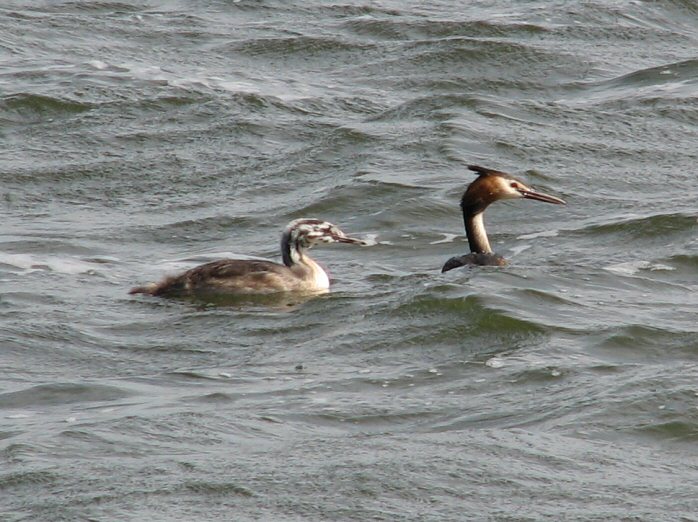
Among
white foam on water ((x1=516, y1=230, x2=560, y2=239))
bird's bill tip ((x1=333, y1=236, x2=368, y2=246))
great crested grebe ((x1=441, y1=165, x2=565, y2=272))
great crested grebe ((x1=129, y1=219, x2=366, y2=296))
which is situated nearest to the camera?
great crested grebe ((x1=129, y1=219, x2=366, y2=296))

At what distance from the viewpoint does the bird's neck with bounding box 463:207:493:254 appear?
15078 millimetres

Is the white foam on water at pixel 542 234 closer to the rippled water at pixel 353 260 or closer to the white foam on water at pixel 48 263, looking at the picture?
the rippled water at pixel 353 260

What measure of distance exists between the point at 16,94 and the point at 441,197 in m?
5.65

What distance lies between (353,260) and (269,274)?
1.56m

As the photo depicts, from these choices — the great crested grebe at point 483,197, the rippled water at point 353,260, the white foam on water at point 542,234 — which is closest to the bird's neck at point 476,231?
the great crested grebe at point 483,197

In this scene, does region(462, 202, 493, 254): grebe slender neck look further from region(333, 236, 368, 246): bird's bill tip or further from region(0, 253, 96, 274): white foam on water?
region(0, 253, 96, 274): white foam on water

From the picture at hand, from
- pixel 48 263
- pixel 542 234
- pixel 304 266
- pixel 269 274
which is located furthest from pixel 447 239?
pixel 48 263

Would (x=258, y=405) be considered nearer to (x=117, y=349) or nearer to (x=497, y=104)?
(x=117, y=349)

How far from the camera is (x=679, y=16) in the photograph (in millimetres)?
23844

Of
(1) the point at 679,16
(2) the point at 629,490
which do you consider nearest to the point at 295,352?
(2) the point at 629,490

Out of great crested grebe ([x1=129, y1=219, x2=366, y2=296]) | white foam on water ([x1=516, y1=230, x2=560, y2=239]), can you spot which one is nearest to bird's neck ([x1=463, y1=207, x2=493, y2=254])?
great crested grebe ([x1=129, y1=219, x2=366, y2=296])

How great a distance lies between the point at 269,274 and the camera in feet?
46.6

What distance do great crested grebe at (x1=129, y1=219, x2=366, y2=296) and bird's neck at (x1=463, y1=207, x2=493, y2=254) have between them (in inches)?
40.5

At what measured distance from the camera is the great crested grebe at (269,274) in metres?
14.0
